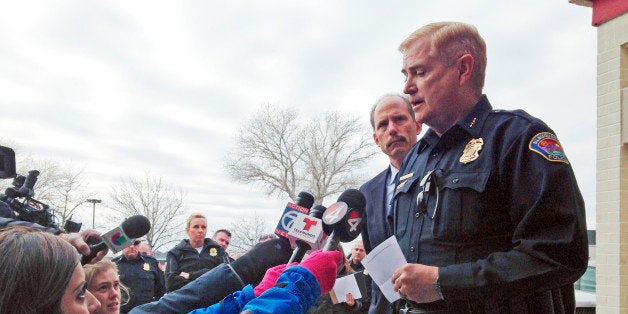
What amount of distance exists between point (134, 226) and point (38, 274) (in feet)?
3.63

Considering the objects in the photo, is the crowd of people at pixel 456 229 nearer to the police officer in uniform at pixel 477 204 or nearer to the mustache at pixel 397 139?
the police officer in uniform at pixel 477 204

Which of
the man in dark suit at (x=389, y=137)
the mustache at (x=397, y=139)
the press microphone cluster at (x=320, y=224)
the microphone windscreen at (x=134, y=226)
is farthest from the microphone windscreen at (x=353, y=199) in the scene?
the microphone windscreen at (x=134, y=226)

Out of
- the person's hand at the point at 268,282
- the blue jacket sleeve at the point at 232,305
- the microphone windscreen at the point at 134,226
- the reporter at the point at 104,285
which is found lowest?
the reporter at the point at 104,285

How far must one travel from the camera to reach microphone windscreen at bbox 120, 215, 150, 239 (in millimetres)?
2733

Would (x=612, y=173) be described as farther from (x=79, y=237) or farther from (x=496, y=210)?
→ (x=79, y=237)

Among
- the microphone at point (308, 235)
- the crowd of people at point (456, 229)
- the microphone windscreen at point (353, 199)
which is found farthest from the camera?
the microphone windscreen at point (353, 199)

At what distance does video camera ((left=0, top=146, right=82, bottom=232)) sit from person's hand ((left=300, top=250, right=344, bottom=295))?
2433 mm

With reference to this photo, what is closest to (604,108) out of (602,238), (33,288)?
(602,238)

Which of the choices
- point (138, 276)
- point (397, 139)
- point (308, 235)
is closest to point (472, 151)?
point (308, 235)

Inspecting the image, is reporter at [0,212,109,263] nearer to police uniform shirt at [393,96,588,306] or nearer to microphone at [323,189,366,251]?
microphone at [323,189,366,251]

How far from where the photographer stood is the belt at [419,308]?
199 centimetres

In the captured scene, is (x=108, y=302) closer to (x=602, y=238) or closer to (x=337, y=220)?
(x=337, y=220)

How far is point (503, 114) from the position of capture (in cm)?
211

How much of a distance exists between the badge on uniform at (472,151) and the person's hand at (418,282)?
16.2 inches
